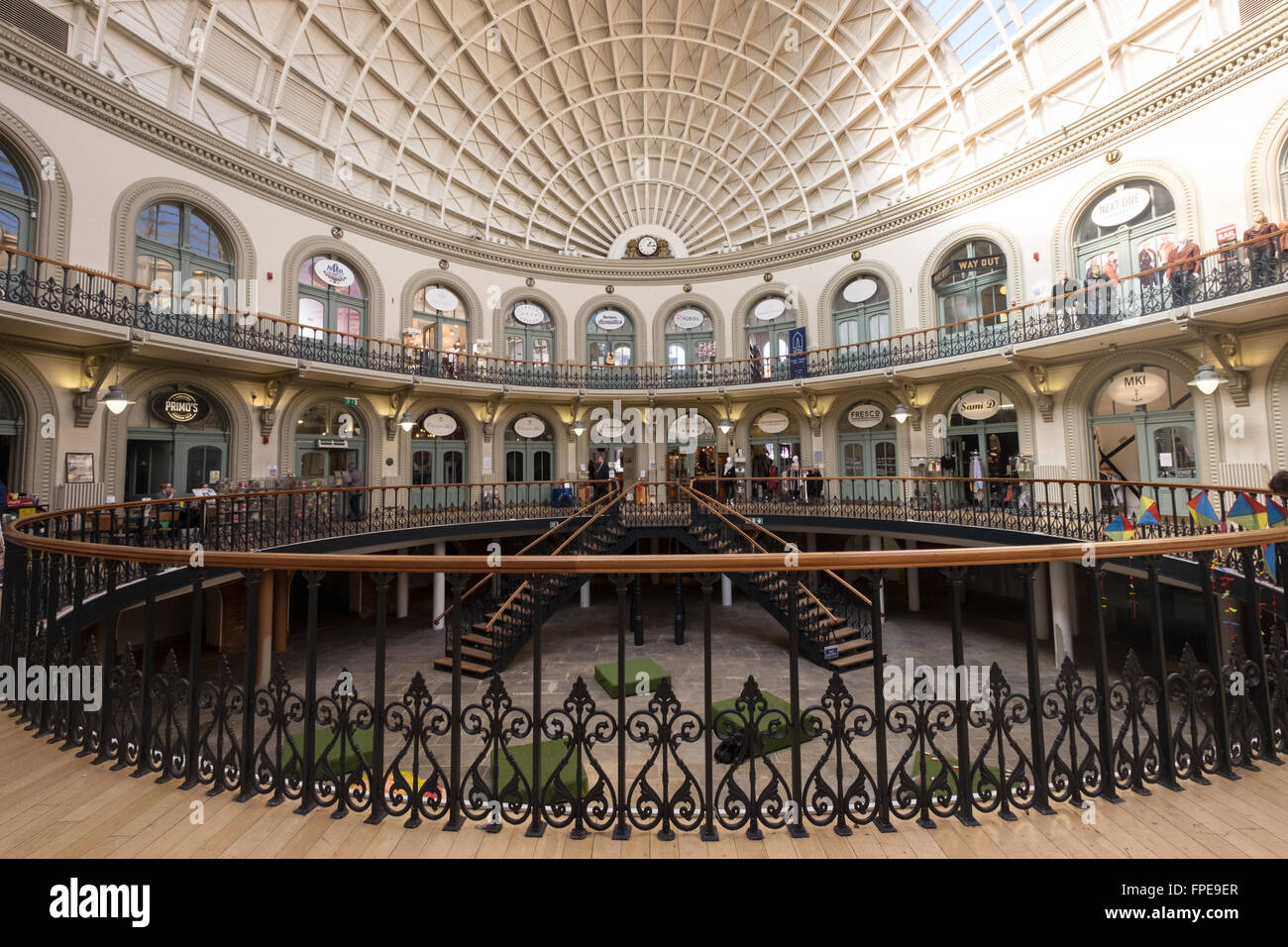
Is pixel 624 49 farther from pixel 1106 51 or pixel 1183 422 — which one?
pixel 1183 422

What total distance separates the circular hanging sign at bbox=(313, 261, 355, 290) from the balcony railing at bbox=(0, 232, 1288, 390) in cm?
171

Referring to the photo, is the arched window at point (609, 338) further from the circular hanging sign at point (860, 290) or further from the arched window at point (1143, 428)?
the arched window at point (1143, 428)

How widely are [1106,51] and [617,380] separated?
51.7 ft

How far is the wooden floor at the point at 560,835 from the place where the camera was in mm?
2246

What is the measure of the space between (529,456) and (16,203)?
13800 millimetres

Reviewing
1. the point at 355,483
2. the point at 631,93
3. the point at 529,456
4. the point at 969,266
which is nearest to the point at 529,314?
the point at 529,456

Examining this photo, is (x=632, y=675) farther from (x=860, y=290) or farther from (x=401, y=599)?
(x=860, y=290)

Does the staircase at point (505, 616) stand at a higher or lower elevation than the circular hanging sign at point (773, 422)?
lower

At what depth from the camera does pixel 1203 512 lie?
7.91 meters

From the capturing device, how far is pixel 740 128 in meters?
20.8

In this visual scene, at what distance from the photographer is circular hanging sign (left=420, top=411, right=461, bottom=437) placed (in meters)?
18.7

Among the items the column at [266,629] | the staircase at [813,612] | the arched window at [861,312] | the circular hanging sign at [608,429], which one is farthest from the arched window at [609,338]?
the column at [266,629]

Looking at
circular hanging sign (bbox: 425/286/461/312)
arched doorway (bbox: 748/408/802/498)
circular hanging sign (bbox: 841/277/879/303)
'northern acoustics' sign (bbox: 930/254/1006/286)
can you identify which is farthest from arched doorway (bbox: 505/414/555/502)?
'northern acoustics' sign (bbox: 930/254/1006/286)

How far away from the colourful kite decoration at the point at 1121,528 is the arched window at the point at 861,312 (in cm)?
1034
